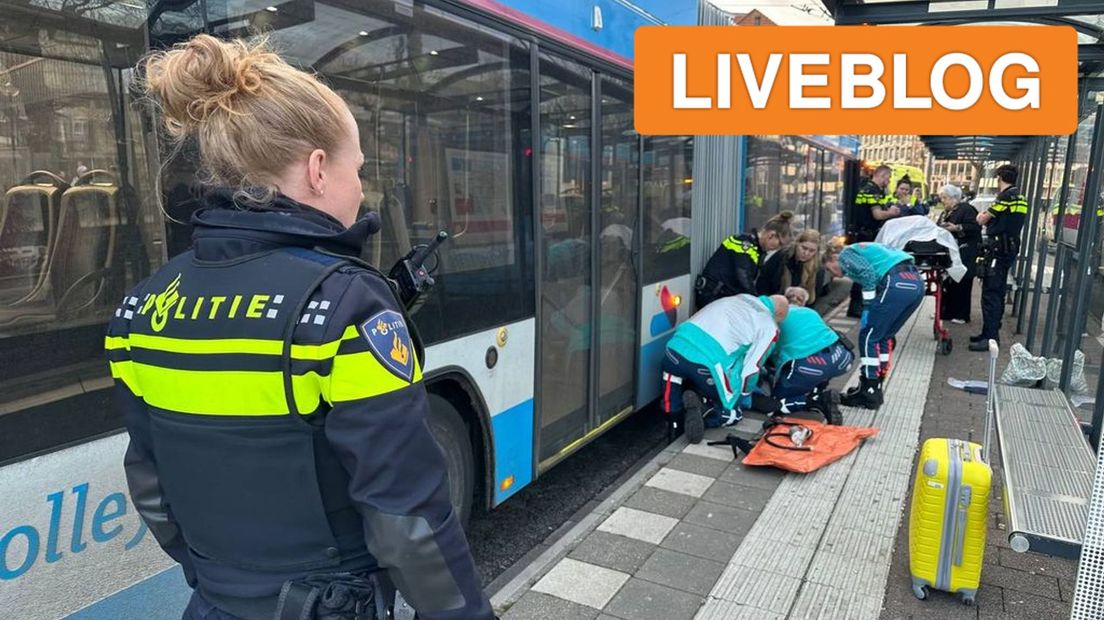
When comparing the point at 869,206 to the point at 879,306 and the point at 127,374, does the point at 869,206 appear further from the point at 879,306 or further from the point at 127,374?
the point at 127,374

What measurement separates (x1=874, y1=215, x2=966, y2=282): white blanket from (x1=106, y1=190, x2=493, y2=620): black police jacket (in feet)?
26.0

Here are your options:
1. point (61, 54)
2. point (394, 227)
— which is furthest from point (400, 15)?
point (61, 54)

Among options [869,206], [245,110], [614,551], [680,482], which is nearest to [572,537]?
[614,551]

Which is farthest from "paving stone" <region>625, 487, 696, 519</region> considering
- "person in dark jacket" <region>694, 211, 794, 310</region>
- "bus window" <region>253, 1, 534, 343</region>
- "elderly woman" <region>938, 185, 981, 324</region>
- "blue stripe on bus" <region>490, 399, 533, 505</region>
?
"elderly woman" <region>938, 185, 981, 324</region>

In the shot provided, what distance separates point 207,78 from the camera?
4.01 ft

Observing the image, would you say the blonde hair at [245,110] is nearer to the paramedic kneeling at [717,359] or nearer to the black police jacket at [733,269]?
the paramedic kneeling at [717,359]

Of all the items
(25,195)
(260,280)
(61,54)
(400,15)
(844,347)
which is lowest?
(844,347)

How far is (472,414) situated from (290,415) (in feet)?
7.79

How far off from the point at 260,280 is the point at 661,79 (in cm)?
441

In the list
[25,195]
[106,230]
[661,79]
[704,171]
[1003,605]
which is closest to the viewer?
[25,195]

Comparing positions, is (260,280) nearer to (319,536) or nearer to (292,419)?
(292,419)

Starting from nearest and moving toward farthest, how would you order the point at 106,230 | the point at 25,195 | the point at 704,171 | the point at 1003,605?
1. the point at 25,195
2. the point at 106,230
3. the point at 1003,605
4. the point at 704,171

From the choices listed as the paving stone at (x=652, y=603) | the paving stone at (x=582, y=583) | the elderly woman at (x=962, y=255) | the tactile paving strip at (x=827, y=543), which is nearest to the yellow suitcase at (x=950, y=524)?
the tactile paving strip at (x=827, y=543)

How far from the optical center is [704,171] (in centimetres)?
616
